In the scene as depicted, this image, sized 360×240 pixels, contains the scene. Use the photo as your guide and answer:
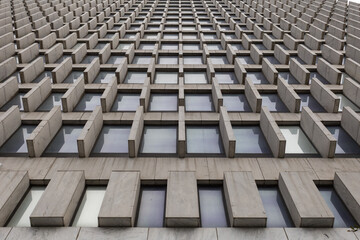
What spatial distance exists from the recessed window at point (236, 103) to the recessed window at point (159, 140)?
5296 mm

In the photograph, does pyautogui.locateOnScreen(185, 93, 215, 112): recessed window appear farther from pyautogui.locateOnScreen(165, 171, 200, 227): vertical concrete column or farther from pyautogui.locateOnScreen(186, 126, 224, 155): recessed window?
pyautogui.locateOnScreen(165, 171, 200, 227): vertical concrete column

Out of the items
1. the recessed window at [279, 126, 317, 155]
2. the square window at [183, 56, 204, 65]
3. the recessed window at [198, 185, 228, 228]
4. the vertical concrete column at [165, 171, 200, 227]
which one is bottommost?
the recessed window at [198, 185, 228, 228]

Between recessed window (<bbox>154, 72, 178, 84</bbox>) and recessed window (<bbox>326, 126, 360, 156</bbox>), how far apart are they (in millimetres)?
14289

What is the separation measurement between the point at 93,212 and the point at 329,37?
115ft

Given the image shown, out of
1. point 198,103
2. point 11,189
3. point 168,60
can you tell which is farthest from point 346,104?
point 11,189

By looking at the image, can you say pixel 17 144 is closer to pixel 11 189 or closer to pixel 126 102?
pixel 11 189

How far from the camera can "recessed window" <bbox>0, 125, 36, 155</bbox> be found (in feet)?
68.3

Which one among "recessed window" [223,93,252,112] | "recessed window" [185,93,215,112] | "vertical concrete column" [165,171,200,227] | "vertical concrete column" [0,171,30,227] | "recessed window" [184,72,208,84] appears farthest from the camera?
"recessed window" [184,72,208,84]

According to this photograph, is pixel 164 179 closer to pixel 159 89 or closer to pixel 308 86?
pixel 159 89

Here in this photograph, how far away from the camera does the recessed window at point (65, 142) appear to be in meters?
20.8

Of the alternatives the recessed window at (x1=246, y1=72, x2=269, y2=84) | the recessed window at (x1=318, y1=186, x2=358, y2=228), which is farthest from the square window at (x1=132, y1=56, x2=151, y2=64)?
the recessed window at (x1=318, y1=186, x2=358, y2=228)

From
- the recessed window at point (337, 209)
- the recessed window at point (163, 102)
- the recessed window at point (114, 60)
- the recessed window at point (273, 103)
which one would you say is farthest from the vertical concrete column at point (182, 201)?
the recessed window at point (114, 60)

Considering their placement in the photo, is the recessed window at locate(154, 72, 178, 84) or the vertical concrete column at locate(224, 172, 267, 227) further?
the recessed window at locate(154, 72, 178, 84)

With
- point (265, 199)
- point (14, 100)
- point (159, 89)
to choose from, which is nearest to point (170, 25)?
point (159, 89)
